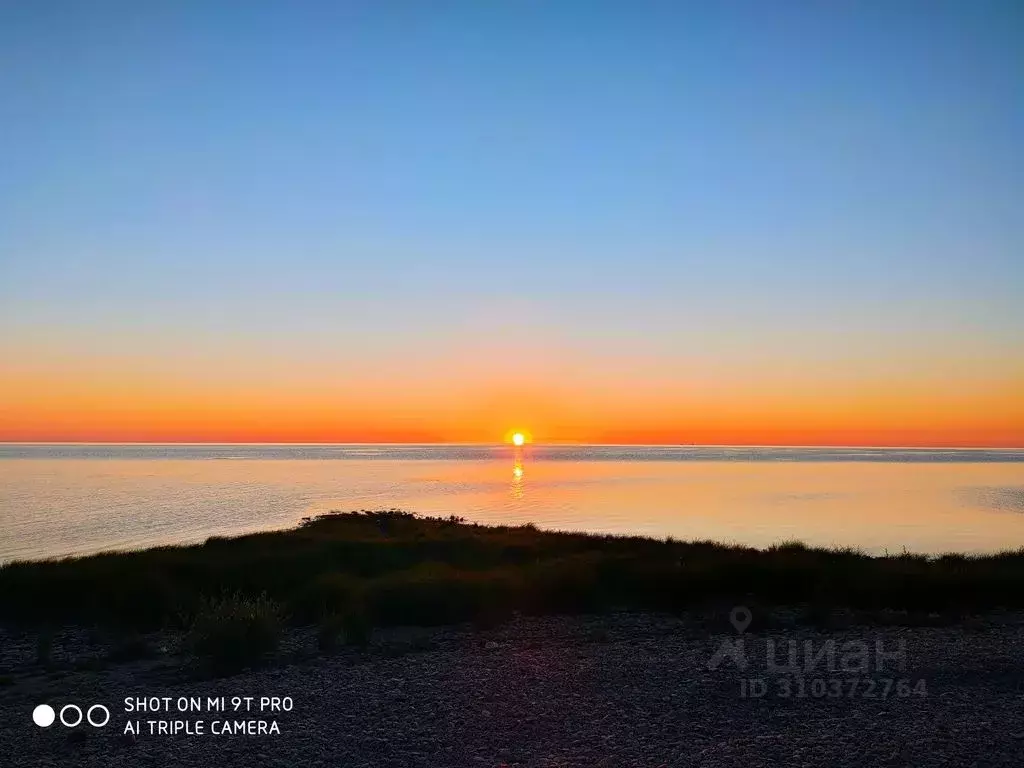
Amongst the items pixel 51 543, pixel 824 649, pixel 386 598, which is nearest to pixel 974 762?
pixel 824 649

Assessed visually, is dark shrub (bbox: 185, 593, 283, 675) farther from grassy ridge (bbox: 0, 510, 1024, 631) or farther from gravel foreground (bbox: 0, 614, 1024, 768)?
grassy ridge (bbox: 0, 510, 1024, 631)

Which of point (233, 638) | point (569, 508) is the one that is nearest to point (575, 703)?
point (233, 638)

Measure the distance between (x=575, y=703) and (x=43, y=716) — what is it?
701 cm

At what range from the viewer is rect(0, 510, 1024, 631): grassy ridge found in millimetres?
17484

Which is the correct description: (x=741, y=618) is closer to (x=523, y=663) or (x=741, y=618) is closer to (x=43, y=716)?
(x=523, y=663)

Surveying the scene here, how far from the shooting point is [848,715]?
33.2 ft

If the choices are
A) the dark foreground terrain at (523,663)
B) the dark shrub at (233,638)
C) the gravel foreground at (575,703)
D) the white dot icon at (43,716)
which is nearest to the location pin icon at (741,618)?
the dark foreground terrain at (523,663)

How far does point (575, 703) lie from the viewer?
10.7 metres

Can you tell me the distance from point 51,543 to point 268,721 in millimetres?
29565

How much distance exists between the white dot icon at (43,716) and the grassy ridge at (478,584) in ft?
13.5

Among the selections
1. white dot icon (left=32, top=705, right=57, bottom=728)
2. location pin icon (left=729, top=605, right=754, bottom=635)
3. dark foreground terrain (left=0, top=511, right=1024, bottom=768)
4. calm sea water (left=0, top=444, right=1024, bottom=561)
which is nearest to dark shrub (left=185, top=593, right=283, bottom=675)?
dark foreground terrain (left=0, top=511, right=1024, bottom=768)

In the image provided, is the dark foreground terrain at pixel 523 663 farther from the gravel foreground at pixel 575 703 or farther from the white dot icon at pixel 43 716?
the white dot icon at pixel 43 716

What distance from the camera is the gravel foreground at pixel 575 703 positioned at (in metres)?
8.94

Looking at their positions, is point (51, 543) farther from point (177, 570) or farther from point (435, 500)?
point (435, 500)
